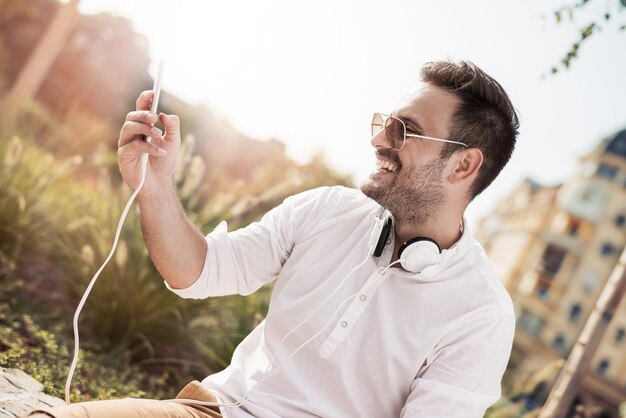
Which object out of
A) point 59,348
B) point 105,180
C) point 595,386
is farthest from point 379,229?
point 595,386

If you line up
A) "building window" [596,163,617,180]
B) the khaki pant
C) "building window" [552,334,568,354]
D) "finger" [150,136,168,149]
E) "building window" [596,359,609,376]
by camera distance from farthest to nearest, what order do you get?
"building window" [552,334,568,354] < "building window" [596,163,617,180] < "building window" [596,359,609,376] < "finger" [150,136,168,149] < the khaki pant

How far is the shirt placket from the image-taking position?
79.0 inches

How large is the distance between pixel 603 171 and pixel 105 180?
41464 millimetres

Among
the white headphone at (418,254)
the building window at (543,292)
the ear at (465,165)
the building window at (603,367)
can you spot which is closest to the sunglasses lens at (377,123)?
the ear at (465,165)

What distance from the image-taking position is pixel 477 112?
8.16 ft

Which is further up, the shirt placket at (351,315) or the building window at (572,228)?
the building window at (572,228)

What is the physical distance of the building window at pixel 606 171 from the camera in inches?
1551

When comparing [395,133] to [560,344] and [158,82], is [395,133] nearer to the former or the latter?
[158,82]

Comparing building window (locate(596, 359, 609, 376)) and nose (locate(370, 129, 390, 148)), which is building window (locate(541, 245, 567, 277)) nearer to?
building window (locate(596, 359, 609, 376))

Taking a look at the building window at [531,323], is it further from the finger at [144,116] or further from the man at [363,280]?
the finger at [144,116]

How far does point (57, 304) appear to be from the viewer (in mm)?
4562

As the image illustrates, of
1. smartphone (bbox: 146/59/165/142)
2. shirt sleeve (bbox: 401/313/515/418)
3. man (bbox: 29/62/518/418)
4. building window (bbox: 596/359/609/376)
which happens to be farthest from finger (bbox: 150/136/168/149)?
building window (bbox: 596/359/609/376)

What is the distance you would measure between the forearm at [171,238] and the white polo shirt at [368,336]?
56 mm

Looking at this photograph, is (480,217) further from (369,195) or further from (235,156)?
(369,195)
